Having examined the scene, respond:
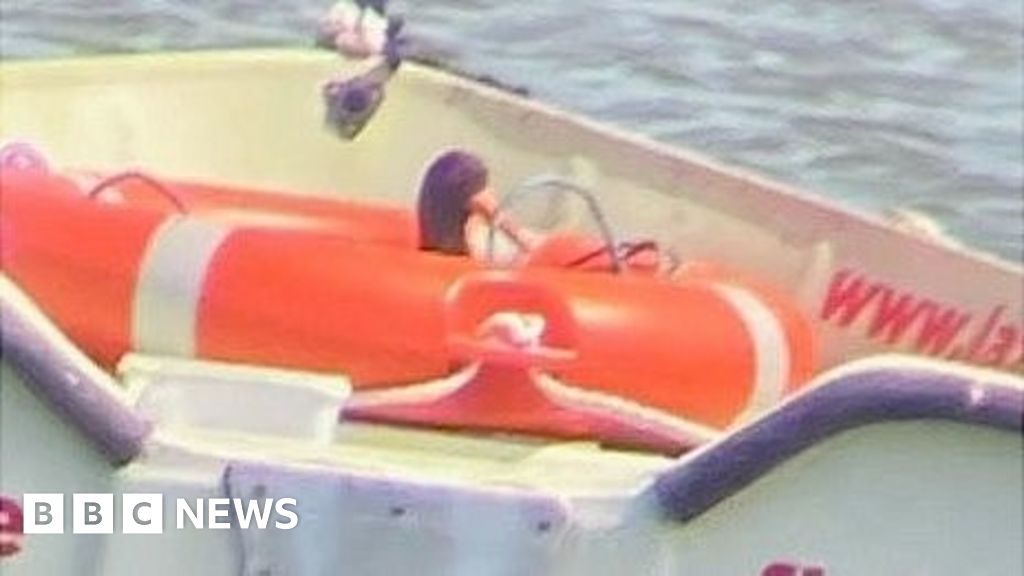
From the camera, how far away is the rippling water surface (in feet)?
5.07

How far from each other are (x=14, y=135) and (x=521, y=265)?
30cm

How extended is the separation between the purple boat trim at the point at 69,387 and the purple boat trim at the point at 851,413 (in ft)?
0.90

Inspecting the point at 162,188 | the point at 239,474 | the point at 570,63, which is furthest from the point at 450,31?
the point at 239,474

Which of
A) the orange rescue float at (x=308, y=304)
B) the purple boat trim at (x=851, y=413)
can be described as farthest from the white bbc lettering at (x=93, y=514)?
the purple boat trim at (x=851, y=413)

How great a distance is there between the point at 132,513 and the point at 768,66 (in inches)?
16.9

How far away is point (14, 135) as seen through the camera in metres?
1.64

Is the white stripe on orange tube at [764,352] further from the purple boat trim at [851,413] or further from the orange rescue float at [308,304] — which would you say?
the purple boat trim at [851,413]

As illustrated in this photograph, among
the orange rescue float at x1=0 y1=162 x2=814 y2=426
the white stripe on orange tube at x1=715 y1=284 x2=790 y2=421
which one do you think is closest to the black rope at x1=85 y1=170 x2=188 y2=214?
the orange rescue float at x1=0 y1=162 x2=814 y2=426

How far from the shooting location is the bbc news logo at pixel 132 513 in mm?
1400

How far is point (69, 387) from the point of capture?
1375mm

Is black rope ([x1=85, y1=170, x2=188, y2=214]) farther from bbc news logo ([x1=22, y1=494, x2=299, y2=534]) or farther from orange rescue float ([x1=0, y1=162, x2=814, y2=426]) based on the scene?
bbc news logo ([x1=22, y1=494, x2=299, y2=534])

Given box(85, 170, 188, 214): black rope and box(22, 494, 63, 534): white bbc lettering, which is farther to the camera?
box(85, 170, 188, 214): black rope

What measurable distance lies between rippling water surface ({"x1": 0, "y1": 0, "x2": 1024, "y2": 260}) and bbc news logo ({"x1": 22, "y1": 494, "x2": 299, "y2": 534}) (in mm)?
312

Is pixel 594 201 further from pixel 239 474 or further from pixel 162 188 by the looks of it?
pixel 239 474
